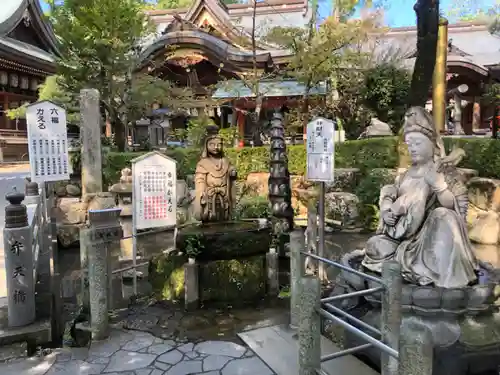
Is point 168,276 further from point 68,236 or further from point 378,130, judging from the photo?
point 378,130

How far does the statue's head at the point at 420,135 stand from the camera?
431 cm

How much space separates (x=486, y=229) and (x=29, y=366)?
984 cm

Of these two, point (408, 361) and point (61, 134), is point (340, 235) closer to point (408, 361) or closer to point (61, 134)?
point (61, 134)

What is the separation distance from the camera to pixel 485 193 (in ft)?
35.1

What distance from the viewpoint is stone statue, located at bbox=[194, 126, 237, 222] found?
20.9 ft

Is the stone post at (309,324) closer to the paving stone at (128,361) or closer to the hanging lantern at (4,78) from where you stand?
the paving stone at (128,361)

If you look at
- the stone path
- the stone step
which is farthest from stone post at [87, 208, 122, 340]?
the stone step

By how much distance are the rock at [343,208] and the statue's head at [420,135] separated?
24.7 ft

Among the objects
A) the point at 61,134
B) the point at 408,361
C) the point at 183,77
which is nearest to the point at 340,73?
the point at 183,77

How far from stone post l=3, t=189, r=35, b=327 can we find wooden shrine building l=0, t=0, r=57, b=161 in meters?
18.1

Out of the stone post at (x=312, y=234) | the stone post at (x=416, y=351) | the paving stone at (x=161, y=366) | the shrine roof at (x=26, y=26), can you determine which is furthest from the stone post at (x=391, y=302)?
the shrine roof at (x=26, y=26)

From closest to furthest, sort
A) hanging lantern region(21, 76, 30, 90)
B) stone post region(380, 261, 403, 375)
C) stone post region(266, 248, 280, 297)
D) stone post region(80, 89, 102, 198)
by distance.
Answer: stone post region(380, 261, 403, 375) → stone post region(266, 248, 280, 297) → stone post region(80, 89, 102, 198) → hanging lantern region(21, 76, 30, 90)

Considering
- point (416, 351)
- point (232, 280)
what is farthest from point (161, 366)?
point (416, 351)

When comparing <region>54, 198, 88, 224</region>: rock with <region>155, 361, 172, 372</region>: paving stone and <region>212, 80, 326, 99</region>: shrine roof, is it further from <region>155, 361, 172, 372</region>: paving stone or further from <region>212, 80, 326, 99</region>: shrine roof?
<region>155, 361, 172, 372</region>: paving stone
